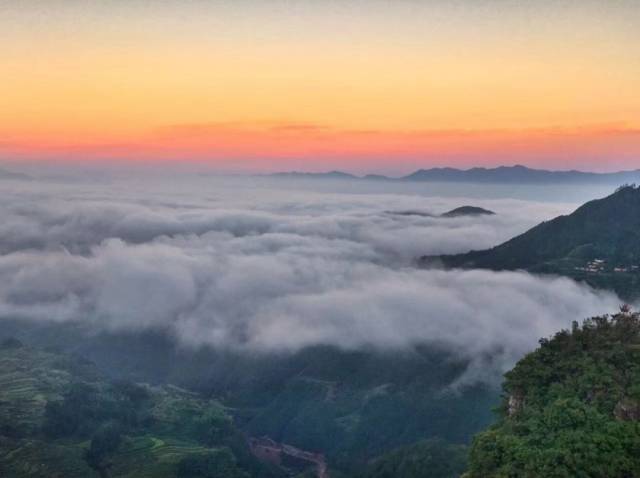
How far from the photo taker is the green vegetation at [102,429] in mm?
67812

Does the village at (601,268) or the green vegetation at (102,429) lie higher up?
the village at (601,268)

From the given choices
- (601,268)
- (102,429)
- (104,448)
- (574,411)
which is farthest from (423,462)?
(601,268)

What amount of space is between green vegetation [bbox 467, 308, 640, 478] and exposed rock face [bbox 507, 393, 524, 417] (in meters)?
0.05

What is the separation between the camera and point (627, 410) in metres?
26.5

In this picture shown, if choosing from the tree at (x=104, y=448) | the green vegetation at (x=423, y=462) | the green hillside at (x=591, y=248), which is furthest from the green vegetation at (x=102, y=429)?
the green hillside at (x=591, y=248)

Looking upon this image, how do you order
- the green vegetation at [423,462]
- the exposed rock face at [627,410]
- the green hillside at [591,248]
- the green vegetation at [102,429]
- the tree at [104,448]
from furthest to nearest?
the green hillside at [591,248]
the tree at [104,448]
the green vegetation at [102,429]
the green vegetation at [423,462]
the exposed rock face at [627,410]

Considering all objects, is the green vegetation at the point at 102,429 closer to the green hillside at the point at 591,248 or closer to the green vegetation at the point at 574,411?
the green vegetation at the point at 574,411

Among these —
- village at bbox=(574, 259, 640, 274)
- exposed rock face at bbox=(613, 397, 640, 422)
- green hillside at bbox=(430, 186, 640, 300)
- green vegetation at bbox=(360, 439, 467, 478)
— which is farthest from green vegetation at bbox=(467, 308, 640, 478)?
village at bbox=(574, 259, 640, 274)

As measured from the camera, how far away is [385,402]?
314 ft

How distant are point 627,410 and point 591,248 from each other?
88.5 m

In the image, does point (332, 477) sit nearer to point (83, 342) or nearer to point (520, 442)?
point (520, 442)

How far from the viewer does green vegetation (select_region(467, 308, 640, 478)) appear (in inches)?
893

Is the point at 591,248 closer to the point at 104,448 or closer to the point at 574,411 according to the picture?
the point at 104,448

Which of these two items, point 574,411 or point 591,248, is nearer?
point 574,411
